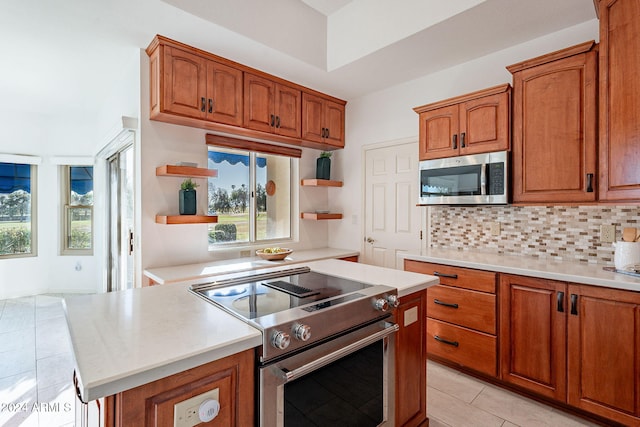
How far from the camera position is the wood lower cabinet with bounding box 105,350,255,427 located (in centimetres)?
87

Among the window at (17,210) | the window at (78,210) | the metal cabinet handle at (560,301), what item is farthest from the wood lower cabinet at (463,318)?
the window at (17,210)

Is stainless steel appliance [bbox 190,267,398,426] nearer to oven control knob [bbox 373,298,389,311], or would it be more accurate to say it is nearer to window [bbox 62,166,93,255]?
oven control knob [bbox 373,298,389,311]

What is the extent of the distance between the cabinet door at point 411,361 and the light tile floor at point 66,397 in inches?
15.0

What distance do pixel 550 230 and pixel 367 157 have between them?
2040 mm

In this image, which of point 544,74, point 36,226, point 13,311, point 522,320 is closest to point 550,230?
point 522,320

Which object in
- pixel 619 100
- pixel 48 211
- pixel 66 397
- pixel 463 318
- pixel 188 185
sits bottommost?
pixel 66 397

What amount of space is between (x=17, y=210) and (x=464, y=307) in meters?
6.29

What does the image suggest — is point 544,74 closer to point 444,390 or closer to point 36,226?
point 444,390

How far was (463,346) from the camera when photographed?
256cm

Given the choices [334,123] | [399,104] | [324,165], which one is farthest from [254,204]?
[399,104]

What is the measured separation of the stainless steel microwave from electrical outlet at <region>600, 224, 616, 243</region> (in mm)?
657

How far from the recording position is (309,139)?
376 centimetres

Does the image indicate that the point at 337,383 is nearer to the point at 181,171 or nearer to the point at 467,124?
the point at 181,171

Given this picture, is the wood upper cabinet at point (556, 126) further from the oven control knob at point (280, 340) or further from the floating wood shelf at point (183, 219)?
the floating wood shelf at point (183, 219)
